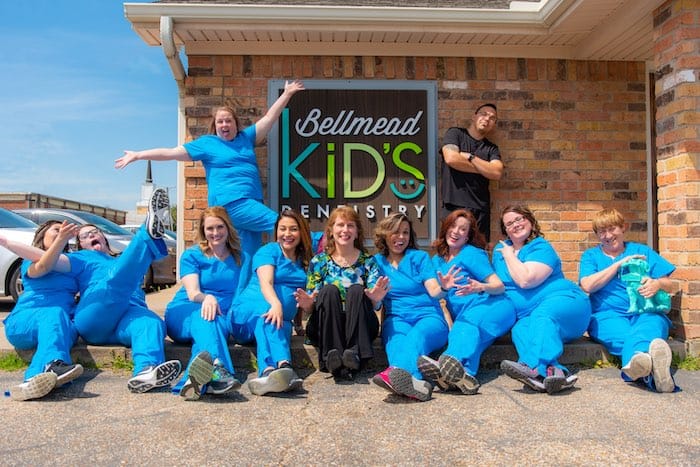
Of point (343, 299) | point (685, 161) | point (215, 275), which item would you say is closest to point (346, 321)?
point (343, 299)

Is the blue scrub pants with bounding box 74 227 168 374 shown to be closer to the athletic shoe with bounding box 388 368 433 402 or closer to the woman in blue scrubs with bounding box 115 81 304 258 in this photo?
the woman in blue scrubs with bounding box 115 81 304 258

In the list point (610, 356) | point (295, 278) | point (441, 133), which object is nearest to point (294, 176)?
point (441, 133)

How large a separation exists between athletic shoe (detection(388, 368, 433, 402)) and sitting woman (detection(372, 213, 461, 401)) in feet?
0.51

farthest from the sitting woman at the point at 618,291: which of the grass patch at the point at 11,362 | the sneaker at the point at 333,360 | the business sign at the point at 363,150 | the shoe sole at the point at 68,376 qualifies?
the grass patch at the point at 11,362

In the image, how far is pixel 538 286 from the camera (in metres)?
3.96

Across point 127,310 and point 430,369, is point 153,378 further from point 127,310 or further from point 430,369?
point 430,369

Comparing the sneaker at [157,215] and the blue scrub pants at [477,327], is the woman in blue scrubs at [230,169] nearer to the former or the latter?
the sneaker at [157,215]

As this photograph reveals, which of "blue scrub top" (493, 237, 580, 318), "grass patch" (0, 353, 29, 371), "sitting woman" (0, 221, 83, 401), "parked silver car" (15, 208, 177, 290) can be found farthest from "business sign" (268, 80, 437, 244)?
"parked silver car" (15, 208, 177, 290)

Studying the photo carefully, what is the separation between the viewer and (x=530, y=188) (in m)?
5.78

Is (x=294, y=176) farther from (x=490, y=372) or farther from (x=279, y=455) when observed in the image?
(x=279, y=455)

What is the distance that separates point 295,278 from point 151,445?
156cm

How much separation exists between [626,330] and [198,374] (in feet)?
8.84

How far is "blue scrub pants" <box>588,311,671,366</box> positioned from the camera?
3.76 meters

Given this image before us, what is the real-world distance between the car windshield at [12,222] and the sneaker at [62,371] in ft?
15.4
